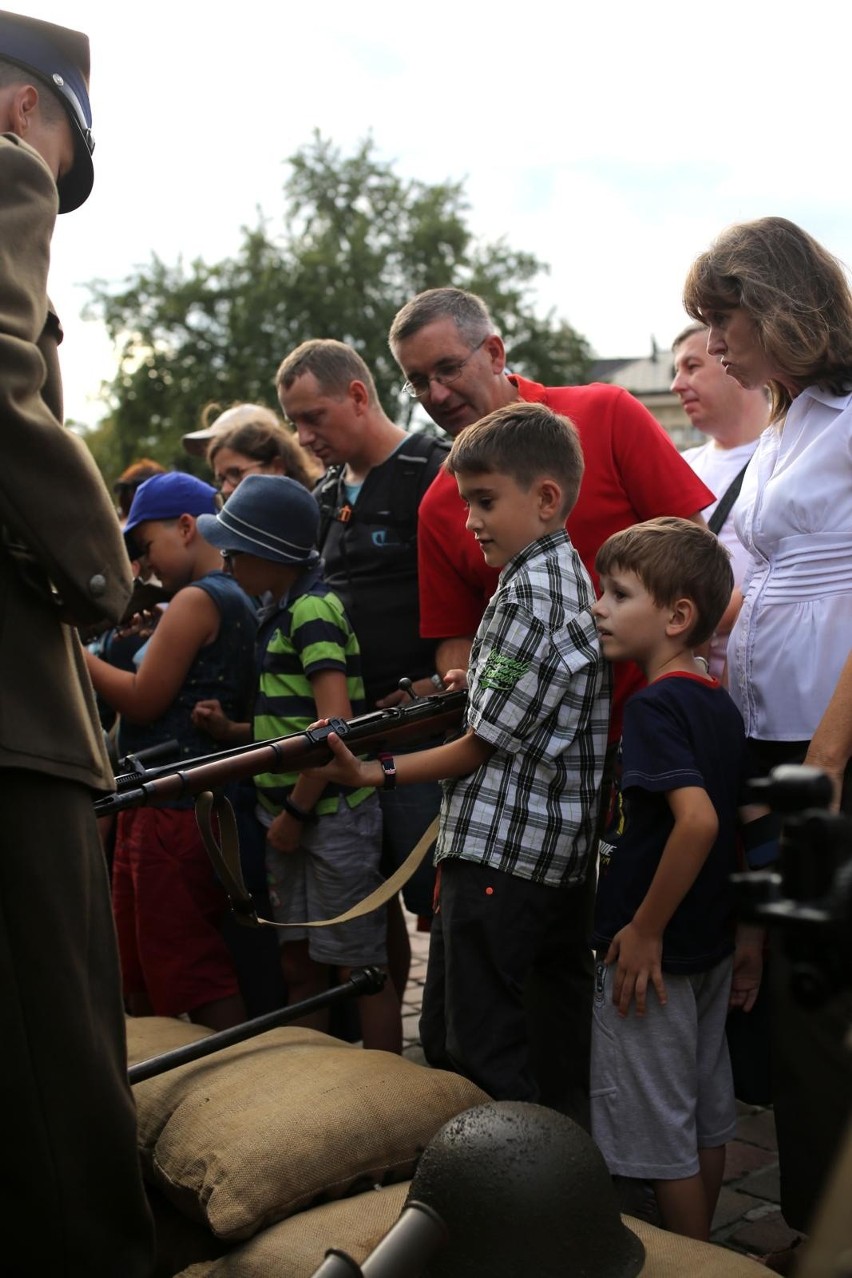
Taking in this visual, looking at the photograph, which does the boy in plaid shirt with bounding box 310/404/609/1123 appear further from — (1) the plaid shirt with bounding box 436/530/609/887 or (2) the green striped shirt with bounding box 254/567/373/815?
(2) the green striped shirt with bounding box 254/567/373/815

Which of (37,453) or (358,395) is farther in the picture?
(358,395)

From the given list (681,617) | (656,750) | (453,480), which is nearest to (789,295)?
(681,617)

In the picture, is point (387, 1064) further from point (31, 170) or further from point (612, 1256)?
point (31, 170)

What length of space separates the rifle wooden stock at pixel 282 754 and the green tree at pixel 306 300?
31233 mm

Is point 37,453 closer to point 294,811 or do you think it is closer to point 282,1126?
point 282,1126

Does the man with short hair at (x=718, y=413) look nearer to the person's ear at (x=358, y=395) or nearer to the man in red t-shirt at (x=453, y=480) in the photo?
the man in red t-shirt at (x=453, y=480)

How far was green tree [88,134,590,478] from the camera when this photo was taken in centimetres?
3544

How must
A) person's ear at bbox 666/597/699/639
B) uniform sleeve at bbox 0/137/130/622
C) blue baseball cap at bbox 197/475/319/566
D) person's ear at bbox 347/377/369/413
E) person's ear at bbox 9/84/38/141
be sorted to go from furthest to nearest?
person's ear at bbox 347/377/369/413 < blue baseball cap at bbox 197/475/319/566 < person's ear at bbox 666/597/699/639 < person's ear at bbox 9/84/38/141 < uniform sleeve at bbox 0/137/130/622

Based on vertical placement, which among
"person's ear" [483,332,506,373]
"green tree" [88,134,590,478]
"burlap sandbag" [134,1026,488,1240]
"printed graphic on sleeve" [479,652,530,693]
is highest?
"green tree" [88,134,590,478]

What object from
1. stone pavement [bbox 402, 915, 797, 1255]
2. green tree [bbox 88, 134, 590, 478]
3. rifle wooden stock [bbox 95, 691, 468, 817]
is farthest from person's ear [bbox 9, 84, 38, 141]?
green tree [bbox 88, 134, 590, 478]

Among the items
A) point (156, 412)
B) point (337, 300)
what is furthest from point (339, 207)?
point (156, 412)

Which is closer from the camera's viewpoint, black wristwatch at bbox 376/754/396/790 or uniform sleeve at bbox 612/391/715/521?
black wristwatch at bbox 376/754/396/790

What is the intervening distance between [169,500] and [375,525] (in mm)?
739

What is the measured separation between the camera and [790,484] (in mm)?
2889
